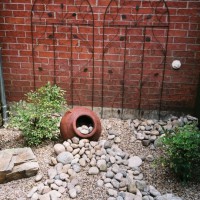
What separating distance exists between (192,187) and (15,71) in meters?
2.41

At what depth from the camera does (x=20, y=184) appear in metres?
2.93

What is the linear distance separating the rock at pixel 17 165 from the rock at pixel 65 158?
227 mm

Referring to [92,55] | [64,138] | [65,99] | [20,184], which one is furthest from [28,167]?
A: [92,55]

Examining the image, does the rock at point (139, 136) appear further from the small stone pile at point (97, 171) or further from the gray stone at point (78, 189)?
Result: the gray stone at point (78, 189)

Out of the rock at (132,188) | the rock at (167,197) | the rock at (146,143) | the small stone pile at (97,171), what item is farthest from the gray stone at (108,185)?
the rock at (146,143)

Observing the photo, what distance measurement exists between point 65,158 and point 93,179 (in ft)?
1.15

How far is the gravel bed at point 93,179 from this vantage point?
2789mm

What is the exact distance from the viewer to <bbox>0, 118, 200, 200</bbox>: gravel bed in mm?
2789

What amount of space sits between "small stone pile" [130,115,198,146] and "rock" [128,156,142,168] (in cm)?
35

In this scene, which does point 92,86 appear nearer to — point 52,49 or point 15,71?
point 52,49

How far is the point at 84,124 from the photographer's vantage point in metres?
3.61

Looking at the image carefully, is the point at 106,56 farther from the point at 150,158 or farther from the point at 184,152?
the point at 184,152

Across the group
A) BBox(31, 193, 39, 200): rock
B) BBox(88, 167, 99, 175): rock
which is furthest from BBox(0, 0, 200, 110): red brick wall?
BBox(31, 193, 39, 200): rock

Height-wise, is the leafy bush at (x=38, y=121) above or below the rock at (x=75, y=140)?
above
